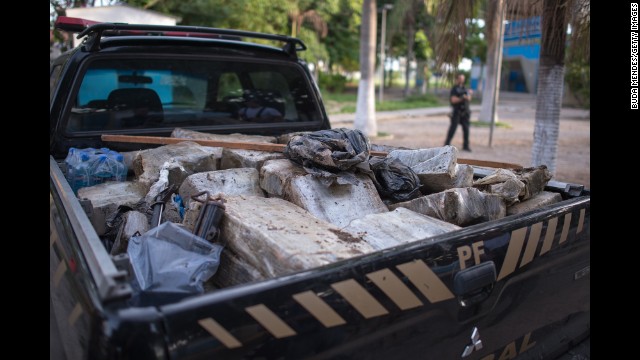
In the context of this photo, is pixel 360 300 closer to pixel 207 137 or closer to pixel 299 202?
pixel 299 202

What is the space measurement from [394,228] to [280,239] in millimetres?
488

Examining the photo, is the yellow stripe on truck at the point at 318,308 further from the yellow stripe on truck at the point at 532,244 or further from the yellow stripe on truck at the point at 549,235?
the yellow stripe on truck at the point at 549,235

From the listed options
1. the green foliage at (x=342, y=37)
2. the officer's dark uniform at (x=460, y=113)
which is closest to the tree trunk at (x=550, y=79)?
the officer's dark uniform at (x=460, y=113)

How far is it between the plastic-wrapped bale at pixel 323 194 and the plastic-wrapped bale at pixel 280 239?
19 cm

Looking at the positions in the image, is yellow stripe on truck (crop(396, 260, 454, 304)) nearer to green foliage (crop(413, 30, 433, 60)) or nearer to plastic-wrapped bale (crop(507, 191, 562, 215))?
plastic-wrapped bale (crop(507, 191, 562, 215))

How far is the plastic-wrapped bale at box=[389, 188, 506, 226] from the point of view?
7.65ft

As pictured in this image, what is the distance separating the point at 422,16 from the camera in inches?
1155

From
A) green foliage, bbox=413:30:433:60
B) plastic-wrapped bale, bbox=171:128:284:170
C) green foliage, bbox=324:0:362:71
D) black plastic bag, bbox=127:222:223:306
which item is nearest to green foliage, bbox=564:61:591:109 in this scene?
green foliage, bbox=413:30:433:60

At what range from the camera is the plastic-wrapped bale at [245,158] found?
291 centimetres

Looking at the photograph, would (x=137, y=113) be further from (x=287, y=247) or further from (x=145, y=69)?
(x=287, y=247)

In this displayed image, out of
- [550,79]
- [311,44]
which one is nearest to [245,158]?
[550,79]

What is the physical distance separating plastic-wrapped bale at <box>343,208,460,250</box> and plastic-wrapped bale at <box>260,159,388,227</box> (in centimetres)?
26

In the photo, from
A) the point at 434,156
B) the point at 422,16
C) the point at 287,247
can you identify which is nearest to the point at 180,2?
the point at 434,156

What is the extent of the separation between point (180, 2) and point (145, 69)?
11811 millimetres
